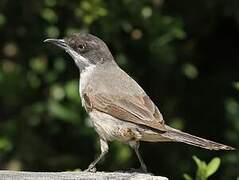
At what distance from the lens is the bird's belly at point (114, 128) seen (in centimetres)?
777

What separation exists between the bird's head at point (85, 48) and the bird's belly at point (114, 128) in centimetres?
76

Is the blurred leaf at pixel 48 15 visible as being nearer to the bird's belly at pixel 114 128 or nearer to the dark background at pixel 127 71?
the dark background at pixel 127 71

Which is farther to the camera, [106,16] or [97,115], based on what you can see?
[106,16]

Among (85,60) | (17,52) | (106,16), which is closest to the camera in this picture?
(85,60)

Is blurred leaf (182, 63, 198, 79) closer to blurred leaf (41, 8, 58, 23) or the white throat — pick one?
blurred leaf (41, 8, 58, 23)

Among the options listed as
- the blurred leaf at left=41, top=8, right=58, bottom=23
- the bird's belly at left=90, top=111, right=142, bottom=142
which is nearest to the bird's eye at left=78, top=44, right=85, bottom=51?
the bird's belly at left=90, top=111, right=142, bottom=142

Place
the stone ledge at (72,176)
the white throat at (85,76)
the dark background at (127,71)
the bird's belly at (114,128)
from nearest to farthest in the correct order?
the stone ledge at (72,176) < the bird's belly at (114,128) < the white throat at (85,76) < the dark background at (127,71)

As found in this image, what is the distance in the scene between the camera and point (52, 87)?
991 centimetres

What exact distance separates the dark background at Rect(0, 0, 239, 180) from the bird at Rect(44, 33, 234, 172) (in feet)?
2.71

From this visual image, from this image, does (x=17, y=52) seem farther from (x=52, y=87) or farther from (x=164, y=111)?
(x=164, y=111)

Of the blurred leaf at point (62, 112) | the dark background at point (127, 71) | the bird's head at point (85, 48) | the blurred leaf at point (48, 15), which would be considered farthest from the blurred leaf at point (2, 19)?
the bird's head at point (85, 48)

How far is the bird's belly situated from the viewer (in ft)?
25.5

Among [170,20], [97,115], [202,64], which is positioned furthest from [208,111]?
[97,115]

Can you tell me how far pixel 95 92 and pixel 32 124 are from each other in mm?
1922
